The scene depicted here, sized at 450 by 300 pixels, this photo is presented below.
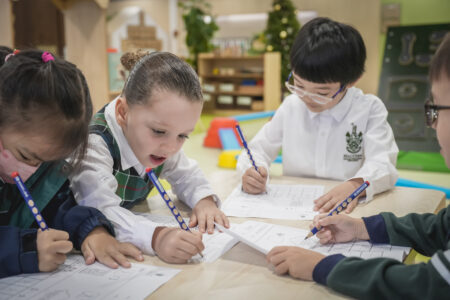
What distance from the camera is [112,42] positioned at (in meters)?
7.50

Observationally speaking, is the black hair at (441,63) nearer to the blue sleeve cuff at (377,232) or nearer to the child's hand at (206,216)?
the blue sleeve cuff at (377,232)

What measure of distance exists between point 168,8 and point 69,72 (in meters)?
7.69

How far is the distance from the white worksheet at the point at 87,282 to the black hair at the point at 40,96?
234 millimetres

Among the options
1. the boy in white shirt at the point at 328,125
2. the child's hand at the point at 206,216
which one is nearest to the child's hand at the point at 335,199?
the boy in white shirt at the point at 328,125

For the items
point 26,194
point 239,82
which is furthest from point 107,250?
point 239,82

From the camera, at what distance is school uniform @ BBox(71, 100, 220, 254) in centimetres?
91

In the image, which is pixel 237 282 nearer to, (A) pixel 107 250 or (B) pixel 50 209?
(A) pixel 107 250

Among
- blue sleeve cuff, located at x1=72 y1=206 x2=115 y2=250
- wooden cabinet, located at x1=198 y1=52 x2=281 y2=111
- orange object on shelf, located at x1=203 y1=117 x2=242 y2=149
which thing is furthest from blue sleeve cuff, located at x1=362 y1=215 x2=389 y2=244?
wooden cabinet, located at x1=198 y1=52 x2=281 y2=111

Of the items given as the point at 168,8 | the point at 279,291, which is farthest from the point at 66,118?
the point at 168,8

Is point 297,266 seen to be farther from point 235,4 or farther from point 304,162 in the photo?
point 235,4

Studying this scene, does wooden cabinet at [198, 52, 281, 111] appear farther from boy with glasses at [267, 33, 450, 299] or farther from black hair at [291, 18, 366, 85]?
boy with glasses at [267, 33, 450, 299]

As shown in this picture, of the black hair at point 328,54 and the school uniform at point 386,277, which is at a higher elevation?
the black hair at point 328,54

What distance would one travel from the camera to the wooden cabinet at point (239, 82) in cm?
616

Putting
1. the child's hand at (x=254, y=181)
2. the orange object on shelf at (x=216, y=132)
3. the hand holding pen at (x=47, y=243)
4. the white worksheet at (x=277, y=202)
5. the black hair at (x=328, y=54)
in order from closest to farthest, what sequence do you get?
the hand holding pen at (x=47, y=243), the white worksheet at (x=277, y=202), the child's hand at (x=254, y=181), the black hair at (x=328, y=54), the orange object on shelf at (x=216, y=132)
